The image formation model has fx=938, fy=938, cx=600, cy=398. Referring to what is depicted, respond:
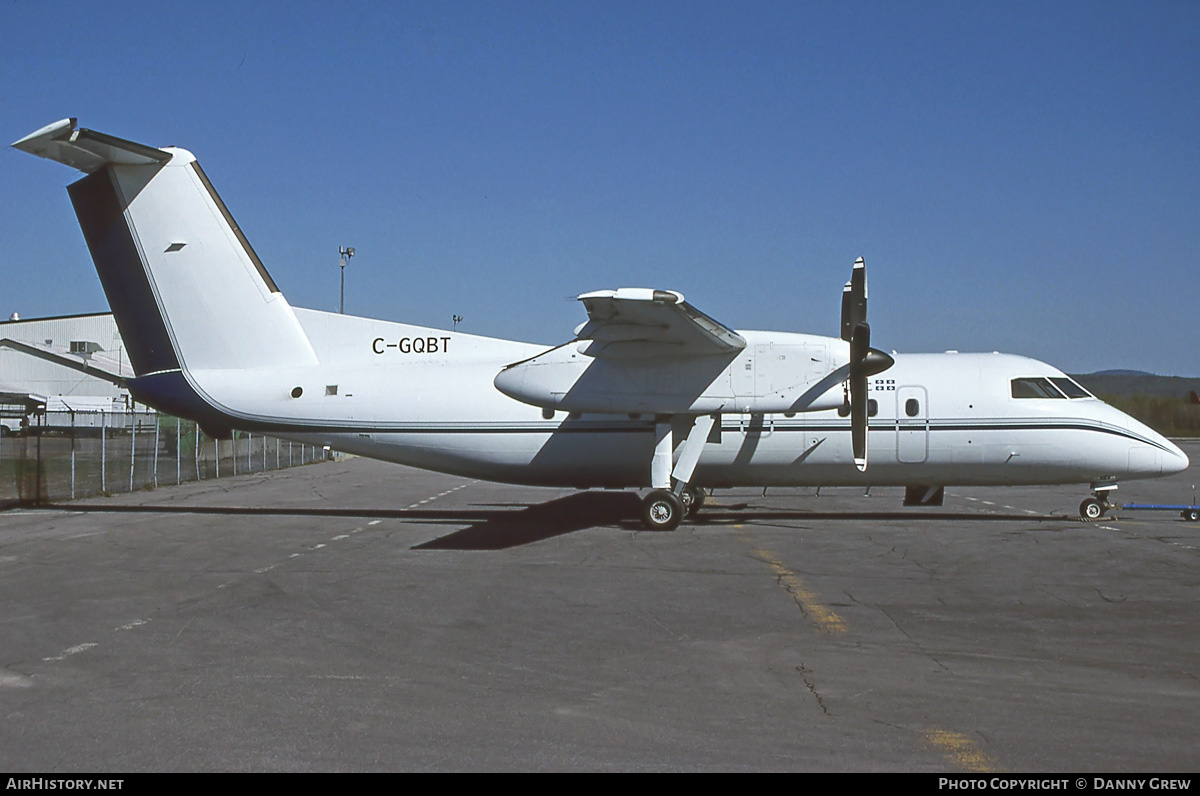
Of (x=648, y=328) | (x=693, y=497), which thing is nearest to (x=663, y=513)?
(x=693, y=497)

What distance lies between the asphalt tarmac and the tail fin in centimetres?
363

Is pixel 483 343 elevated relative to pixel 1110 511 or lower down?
elevated

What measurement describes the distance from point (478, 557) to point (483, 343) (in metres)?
6.10

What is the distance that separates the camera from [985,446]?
55.5 ft

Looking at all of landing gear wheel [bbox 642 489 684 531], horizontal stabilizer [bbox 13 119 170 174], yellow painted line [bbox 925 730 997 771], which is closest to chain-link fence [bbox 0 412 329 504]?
horizontal stabilizer [bbox 13 119 170 174]

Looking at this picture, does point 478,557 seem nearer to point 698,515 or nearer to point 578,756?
point 698,515

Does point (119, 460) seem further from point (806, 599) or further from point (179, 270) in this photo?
point (806, 599)

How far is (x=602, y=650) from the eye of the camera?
7660 millimetres

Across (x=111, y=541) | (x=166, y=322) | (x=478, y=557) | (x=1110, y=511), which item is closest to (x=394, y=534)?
(x=478, y=557)

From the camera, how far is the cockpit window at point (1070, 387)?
1722 cm

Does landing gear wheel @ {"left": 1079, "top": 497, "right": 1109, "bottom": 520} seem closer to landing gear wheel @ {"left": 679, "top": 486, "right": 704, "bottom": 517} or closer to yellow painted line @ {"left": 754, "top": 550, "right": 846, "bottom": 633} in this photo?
landing gear wheel @ {"left": 679, "top": 486, "right": 704, "bottom": 517}

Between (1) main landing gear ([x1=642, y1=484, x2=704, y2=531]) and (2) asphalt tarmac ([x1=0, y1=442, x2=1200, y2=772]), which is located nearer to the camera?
(2) asphalt tarmac ([x1=0, y1=442, x2=1200, y2=772])

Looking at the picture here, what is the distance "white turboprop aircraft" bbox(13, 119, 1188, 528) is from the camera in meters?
16.8

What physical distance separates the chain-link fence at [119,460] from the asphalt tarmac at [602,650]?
24.6ft
